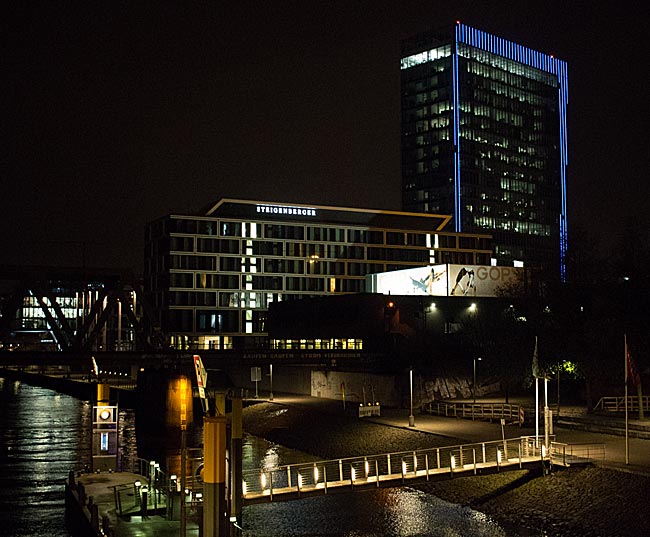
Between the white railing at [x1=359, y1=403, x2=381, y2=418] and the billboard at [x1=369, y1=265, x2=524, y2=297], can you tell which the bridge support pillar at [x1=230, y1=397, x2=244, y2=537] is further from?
the billboard at [x1=369, y1=265, x2=524, y2=297]

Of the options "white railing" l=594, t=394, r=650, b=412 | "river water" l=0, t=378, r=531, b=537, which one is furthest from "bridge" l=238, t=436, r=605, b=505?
"white railing" l=594, t=394, r=650, b=412

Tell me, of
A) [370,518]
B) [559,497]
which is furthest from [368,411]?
[559,497]

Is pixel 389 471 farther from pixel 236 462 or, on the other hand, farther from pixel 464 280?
pixel 464 280

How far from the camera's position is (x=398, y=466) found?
42.2 metres

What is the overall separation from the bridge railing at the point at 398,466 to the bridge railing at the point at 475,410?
463 inches

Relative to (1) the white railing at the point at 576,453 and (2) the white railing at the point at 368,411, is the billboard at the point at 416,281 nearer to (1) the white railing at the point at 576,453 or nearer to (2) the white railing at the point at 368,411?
(2) the white railing at the point at 368,411

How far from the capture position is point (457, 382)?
239 feet

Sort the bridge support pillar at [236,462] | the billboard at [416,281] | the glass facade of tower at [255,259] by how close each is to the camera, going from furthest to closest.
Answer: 1. the glass facade of tower at [255,259]
2. the billboard at [416,281]
3. the bridge support pillar at [236,462]

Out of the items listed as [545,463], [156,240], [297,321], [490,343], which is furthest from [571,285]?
[156,240]

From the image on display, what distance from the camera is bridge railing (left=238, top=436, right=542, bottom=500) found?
34.0 m

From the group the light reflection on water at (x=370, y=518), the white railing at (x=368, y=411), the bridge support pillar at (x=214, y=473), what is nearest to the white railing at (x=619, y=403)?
the white railing at (x=368, y=411)

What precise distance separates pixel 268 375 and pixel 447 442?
160ft

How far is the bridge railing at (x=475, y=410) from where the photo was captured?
5600 cm

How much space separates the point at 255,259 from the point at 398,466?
92.7m
